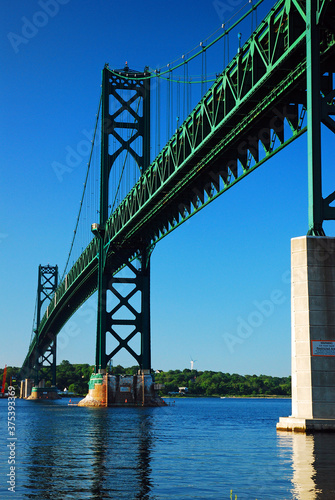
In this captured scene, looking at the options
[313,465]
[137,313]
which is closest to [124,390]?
[137,313]

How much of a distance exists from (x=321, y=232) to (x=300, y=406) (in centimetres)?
597

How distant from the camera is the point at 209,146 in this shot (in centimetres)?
4381

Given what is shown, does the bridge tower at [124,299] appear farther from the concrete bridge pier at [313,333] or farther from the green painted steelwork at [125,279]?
the concrete bridge pier at [313,333]

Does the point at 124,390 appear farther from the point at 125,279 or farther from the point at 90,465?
the point at 90,465

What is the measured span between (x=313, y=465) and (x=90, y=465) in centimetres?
611

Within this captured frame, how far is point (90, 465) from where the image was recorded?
69.7ft

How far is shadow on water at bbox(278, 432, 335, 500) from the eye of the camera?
15489mm

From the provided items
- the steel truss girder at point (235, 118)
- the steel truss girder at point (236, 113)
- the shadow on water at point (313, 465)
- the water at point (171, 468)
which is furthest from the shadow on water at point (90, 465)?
the steel truss girder at point (236, 113)

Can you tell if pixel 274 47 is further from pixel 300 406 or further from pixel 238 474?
pixel 238 474

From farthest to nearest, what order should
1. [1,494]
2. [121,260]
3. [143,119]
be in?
[143,119] < [121,260] < [1,494]

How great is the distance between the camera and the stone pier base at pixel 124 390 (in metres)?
70.1

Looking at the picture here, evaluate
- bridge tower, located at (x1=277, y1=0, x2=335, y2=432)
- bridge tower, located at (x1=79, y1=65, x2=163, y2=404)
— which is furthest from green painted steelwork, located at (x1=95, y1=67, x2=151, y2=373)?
bridge tower, located at (x1=277, y1=0, x2=335, y2=432)

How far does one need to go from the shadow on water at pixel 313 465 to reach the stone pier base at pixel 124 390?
145 ft

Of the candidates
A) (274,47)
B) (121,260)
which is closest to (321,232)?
(274,47)
